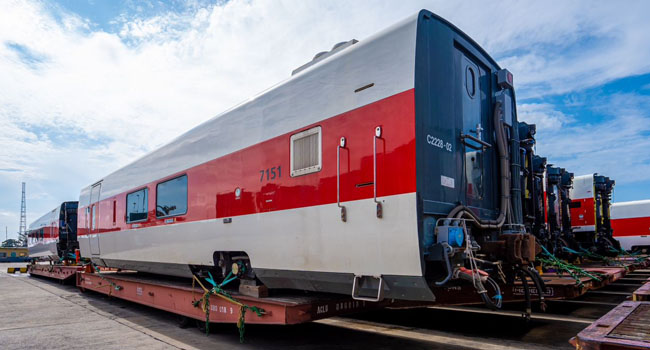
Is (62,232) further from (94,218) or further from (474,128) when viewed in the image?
(474,128)

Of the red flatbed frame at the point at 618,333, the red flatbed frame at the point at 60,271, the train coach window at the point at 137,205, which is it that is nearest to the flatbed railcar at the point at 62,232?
the red flatbed frame at the point at 60,271

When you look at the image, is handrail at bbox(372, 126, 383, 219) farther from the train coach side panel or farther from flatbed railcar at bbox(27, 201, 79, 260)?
flatbed railcar at bbox(27, 201, 79, 260)

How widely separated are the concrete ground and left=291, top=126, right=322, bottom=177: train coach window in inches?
96.7

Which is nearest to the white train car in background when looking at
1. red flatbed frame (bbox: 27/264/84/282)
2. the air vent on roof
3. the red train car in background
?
the red train car in background

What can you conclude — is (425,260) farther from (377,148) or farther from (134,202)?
(134,202)

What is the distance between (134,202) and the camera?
9453 mm

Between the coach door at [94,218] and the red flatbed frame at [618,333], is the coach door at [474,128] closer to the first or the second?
the red flatbed frame at [618,333]

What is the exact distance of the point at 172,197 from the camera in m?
7.82

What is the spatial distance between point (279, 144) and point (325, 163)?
89 centimetres

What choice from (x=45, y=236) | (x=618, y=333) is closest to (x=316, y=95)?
(x=618, y=333)

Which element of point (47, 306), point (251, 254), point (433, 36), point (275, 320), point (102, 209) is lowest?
point (47, 306)

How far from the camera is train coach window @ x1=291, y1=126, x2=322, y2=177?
4.93 metres

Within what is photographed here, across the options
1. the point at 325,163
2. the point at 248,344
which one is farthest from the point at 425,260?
the point at 248,344

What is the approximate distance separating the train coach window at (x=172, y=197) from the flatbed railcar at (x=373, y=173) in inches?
26.4
